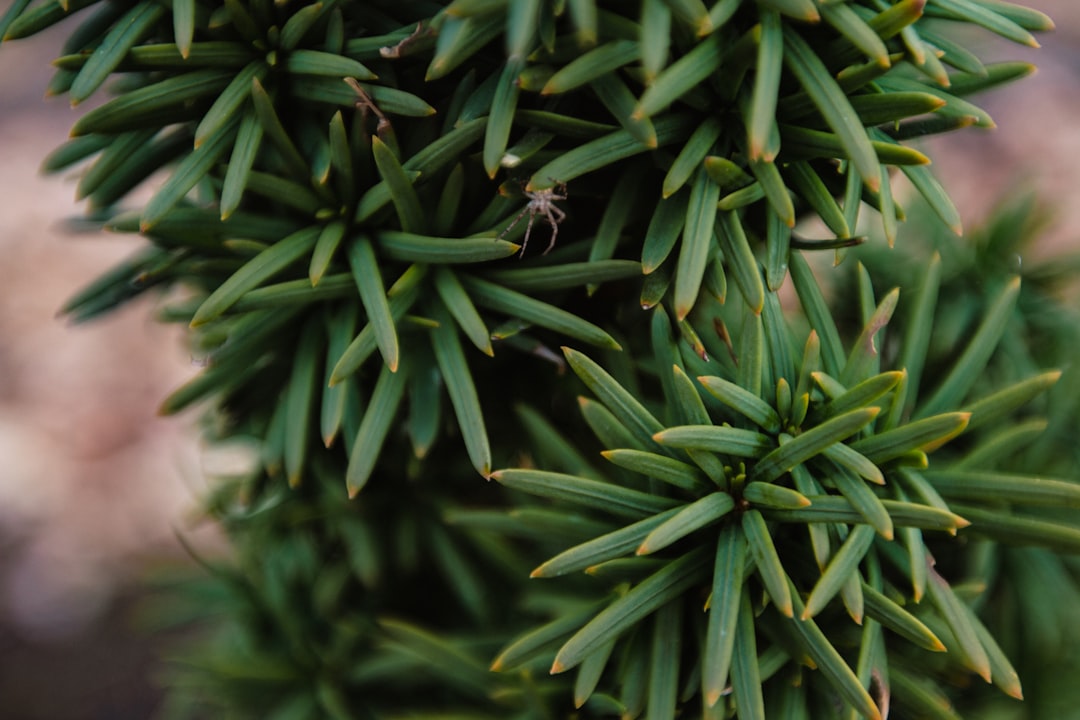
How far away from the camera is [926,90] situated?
43 cm

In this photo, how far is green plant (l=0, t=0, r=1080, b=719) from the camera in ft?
1.26

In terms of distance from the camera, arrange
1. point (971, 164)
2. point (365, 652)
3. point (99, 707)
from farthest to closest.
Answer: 1. point (971, 164)
2. point (99, 707)
3. point (365, 652)

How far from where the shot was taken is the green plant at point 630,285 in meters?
0.39

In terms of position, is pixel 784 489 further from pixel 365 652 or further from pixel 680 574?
pixel 365 652

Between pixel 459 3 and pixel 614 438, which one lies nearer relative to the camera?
pixel 459 3

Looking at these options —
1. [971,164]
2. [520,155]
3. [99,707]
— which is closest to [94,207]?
[520,155]

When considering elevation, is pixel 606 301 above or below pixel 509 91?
below

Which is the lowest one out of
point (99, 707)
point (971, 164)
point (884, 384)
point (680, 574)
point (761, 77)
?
Result: point (99, 707)

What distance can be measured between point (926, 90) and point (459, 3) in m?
0.24

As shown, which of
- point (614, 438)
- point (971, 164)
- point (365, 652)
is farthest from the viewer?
point (971, 164)

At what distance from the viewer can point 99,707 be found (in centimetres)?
151

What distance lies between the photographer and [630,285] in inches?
21.1

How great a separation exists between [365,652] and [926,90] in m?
0.57

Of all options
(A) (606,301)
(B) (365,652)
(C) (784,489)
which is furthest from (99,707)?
(C) (784,489)
